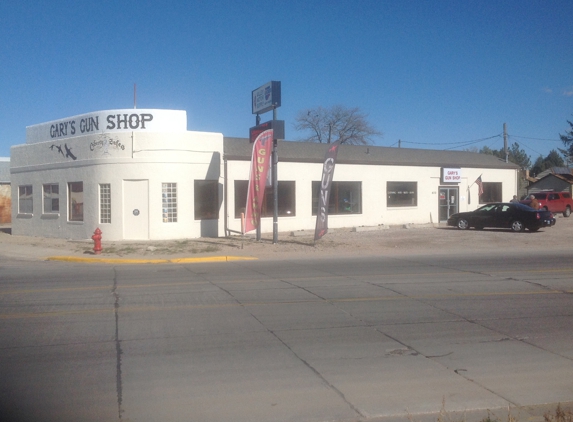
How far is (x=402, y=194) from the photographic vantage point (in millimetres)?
32188

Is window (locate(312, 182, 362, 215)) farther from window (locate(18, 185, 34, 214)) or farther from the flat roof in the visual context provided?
window (locate(18, 185, 34, 214))

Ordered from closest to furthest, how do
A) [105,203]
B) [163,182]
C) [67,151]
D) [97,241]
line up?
[97,241] → [163,182] → [105,203] → [67,151]

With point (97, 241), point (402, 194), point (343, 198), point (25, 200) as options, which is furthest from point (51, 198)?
point (402, 194)

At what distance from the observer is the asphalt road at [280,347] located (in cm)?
558

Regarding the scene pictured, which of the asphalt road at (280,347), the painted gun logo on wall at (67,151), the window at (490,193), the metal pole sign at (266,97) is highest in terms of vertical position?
the metal pole sign at (266,97)

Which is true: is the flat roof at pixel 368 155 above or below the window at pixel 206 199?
above

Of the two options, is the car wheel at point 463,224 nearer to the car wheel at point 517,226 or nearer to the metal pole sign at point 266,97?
the car wheel at point 517,226

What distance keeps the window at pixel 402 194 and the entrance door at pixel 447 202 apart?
2.21m

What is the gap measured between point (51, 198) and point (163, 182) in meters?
6.69

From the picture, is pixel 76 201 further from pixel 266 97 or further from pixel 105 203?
pixel 266 97

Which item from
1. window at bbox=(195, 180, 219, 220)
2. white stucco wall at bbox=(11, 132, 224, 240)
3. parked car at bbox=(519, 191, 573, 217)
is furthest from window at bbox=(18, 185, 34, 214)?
parked car at bbox=(519, 191, 573, 217)

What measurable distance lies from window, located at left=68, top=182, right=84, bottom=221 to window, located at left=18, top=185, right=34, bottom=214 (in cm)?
371

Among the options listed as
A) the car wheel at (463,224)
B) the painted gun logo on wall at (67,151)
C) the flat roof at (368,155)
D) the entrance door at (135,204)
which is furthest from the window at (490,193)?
the painted gun logo on wall at (67,151)

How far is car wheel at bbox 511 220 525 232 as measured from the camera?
87.9ft
